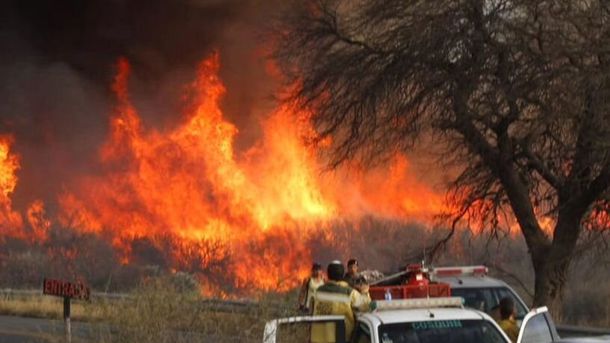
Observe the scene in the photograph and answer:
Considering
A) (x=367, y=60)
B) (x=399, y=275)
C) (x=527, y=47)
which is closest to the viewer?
(x=399, y=275)

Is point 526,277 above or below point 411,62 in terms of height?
below

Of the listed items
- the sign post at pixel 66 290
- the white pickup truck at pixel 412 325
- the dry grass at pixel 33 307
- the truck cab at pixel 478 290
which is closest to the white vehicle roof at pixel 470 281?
the truck cab at pixel 478 290

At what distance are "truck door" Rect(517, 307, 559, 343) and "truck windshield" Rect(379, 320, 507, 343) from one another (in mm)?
861

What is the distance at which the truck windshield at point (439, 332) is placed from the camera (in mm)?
7977

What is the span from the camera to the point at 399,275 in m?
10.3

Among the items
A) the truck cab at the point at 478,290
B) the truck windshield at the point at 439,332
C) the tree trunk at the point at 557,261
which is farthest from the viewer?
the tree trunk at the point at 557,261

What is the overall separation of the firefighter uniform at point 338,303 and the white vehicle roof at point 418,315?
29 centimetres

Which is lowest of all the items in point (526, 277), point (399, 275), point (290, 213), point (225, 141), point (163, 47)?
point (399, 275)

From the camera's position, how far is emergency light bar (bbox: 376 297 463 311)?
8.39 meters

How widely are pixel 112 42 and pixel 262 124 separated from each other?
571 cm

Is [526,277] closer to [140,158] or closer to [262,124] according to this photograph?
[262,124]

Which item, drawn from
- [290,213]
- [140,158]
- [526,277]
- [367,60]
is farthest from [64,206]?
[367,60]

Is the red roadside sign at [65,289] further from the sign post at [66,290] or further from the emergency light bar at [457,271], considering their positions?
the emergency light bar at [457,271]

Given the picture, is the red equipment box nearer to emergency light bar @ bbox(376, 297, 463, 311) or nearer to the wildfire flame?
emergency light bar @ bbox(376, 297, 463, 311)
